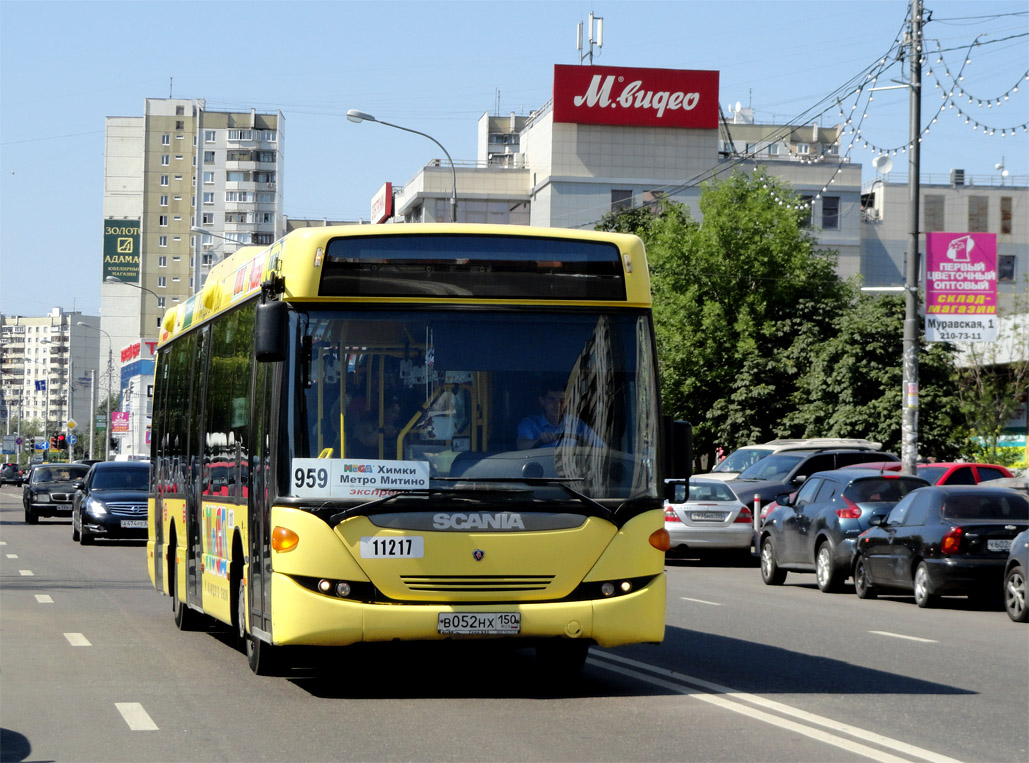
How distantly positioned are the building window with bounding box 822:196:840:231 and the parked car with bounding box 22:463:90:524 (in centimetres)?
5403

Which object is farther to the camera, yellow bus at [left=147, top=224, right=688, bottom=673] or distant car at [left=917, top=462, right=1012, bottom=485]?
distant car at [left=917, top=462, right=1012, bottom=485]

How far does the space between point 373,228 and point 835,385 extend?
4160 cm

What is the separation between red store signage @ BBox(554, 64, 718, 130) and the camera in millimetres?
84812

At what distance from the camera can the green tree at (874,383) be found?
1813 inches

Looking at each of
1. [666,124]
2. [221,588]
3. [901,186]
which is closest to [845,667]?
[221,588]

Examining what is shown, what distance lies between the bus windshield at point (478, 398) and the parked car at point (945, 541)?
31.9 feet

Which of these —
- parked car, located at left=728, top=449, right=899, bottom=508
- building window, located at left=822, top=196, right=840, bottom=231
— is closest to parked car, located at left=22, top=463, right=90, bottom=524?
parked car, located at left=728, top=449, right=899, bottom=508

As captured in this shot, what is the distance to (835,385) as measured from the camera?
50.7 meters

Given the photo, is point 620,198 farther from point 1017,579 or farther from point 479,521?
point 479,521

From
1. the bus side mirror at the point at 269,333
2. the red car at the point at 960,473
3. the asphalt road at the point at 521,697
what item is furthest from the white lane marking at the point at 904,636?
the red car at the point at 960,473

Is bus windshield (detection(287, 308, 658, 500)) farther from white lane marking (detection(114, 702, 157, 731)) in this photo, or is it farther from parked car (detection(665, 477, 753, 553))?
parked car (detection(665, 477, 753, 553))

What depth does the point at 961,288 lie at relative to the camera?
2659 cm

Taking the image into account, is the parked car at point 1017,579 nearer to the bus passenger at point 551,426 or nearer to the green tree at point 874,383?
the bus passenger at point 551,426

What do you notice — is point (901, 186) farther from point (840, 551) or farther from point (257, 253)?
point (257, 253)
